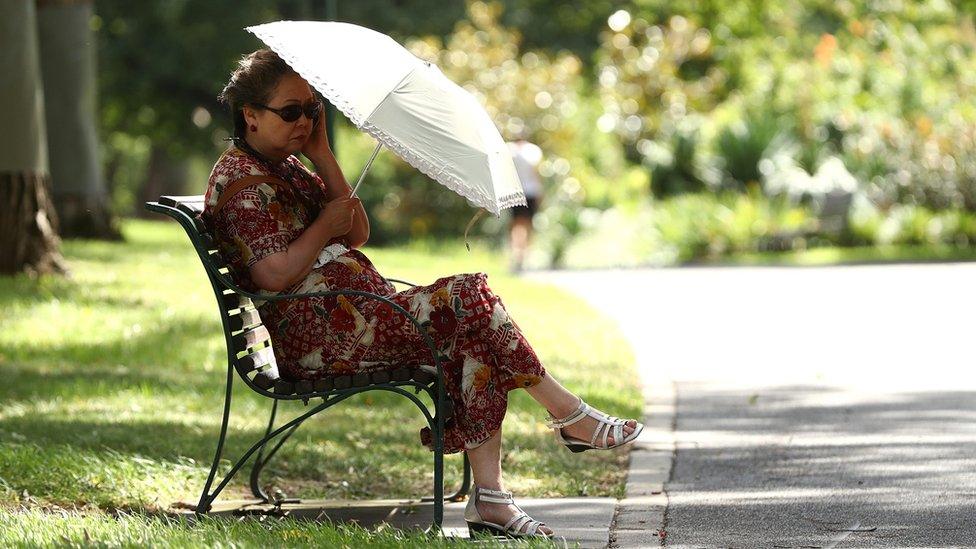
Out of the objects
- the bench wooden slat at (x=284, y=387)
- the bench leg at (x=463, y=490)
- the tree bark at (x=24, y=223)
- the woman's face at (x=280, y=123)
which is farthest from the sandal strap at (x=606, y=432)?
the tree bark at (x=24, y=223)

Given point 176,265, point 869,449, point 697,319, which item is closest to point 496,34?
point 176,265

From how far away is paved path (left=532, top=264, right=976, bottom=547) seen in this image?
16.9ft

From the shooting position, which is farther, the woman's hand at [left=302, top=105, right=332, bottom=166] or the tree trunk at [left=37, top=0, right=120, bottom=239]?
the tree trunk at [left=37, top=0, right=120, bottom=239]

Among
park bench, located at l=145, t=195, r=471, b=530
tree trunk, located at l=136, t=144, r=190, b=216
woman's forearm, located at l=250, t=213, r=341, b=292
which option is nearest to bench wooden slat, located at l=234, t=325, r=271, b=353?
park bench, located at l=145, t=195, r=471, b=530

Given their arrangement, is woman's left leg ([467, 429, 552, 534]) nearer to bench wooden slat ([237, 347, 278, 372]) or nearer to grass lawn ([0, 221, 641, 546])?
grass lawn ([0, 221, 641, 546])

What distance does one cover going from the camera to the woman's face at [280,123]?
5.01 m

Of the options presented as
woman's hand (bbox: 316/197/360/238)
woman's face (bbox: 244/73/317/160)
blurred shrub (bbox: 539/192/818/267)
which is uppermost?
woman's face (bbox: 244/73/317/160)

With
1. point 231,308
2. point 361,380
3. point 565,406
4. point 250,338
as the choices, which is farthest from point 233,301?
point 565,406

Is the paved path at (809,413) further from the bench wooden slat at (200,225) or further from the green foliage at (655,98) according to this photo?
the green foliage at (655,98)

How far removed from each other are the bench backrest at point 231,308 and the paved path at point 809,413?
1.39 meters

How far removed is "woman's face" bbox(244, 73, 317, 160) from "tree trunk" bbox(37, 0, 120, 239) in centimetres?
1302

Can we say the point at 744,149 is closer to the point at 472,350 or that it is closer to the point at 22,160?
the point at 22,160

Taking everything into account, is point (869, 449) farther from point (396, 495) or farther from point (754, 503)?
point (396, 495)

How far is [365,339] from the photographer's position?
496cm
